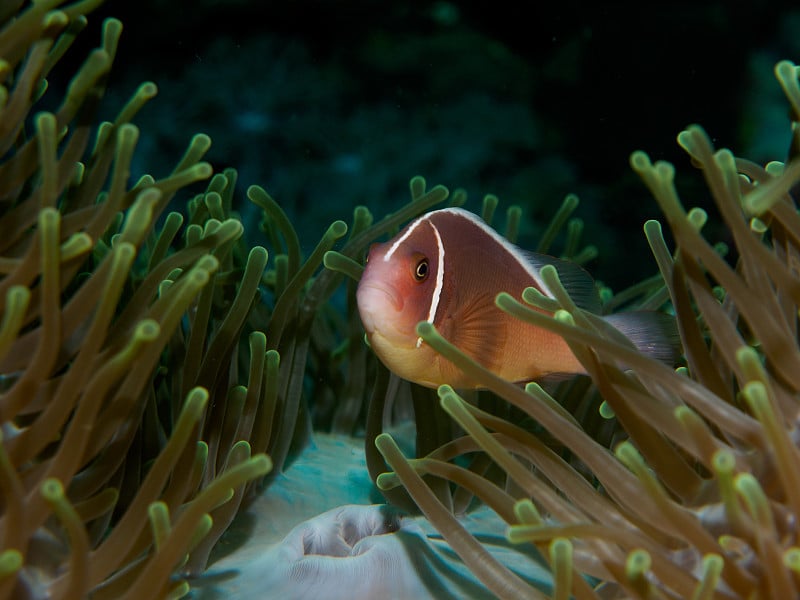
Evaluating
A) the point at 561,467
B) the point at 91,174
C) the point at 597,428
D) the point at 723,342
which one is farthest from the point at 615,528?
the point at 91,174

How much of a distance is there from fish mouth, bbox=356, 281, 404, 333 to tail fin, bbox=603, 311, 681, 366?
437mm

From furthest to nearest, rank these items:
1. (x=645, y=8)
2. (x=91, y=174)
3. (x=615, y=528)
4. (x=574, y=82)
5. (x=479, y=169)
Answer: (x=479, y=169) < (x=574, y=82) < (x=645, y=8) < (x=91, y=174) < (x=615, y=528)

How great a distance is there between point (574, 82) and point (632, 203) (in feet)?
2.34

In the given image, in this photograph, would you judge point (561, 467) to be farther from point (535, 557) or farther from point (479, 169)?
point (479, 169)

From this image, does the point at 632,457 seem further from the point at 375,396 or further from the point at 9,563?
the point at 375,396

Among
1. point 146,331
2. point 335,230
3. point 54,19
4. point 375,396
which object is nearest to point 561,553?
point 146,331

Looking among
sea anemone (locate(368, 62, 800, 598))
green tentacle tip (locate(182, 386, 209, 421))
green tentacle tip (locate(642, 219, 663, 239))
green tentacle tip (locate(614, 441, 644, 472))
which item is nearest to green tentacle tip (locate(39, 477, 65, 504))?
green tentacle tip (locate(182, 386, 209, 421))

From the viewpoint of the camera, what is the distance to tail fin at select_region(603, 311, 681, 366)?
1347mm

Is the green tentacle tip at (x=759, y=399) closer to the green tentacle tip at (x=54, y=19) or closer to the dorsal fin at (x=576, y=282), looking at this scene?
the dorsal fin at (x=576, y=282)

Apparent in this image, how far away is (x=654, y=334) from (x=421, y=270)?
48cm

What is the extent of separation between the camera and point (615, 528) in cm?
98

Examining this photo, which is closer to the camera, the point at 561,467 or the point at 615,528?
the point at 615,528

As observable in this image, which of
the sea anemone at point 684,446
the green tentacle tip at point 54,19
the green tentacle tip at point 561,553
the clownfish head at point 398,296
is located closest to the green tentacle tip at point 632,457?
the sea anemone at point 684,446

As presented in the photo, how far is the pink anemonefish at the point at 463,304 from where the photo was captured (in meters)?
1.22
